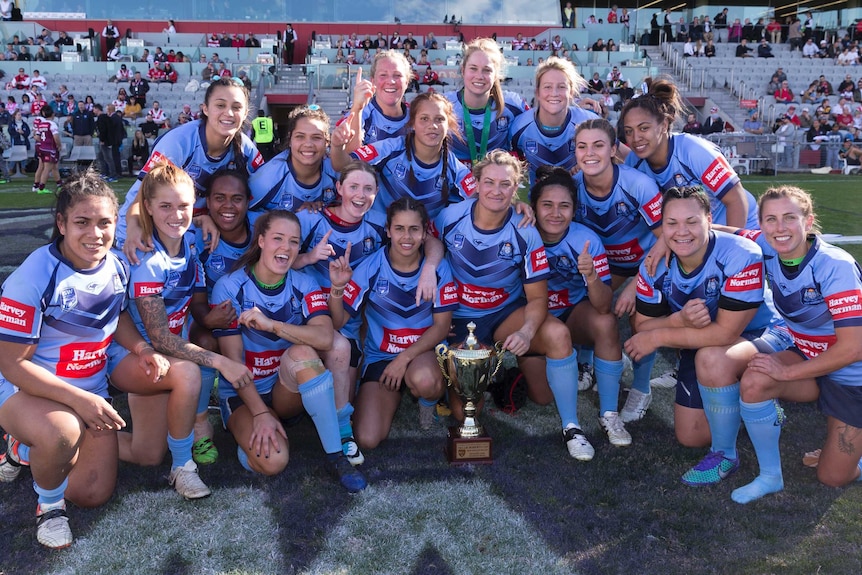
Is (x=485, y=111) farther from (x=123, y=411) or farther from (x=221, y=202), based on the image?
(x=123, y=411)

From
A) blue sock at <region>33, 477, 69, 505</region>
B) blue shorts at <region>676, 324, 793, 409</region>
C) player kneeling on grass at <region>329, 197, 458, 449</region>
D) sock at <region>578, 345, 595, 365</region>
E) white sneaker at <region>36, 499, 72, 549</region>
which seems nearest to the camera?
white sneaker at <region>36, 499, 72, 549</region>

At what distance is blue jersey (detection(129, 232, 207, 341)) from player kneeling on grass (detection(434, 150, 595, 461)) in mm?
1407

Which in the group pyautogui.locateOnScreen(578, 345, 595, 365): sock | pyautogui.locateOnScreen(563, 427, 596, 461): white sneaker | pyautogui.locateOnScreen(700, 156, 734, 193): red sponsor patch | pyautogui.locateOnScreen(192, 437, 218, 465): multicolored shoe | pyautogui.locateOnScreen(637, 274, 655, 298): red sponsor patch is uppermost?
pyautogui.locateOnScreen(700, 156, 734, 193): red sponsor patch

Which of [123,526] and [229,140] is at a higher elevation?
[229,140]

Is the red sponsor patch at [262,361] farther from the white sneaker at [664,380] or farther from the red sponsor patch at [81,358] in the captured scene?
the white sneaker at [664,380]

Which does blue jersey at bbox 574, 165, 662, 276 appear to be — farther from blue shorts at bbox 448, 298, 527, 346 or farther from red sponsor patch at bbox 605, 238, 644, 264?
blue shorts at bbox 448, 298, 527, 346

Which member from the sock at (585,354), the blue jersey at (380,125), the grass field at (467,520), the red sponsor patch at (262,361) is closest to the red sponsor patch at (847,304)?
the grass field at (467,520)

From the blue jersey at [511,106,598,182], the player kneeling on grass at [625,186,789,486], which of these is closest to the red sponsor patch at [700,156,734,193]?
the player kneeling on grass at [625,186,789,486]

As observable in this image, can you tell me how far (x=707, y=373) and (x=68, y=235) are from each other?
288 centimetres

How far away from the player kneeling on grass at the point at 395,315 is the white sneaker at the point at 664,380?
153 centimetres

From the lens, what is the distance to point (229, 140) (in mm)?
4086

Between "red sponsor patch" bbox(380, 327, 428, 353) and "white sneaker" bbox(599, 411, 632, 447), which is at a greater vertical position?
"red sponsor patch" bbox(380, 327, 428, 353)

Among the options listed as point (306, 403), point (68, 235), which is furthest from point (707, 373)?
point (68, 235)

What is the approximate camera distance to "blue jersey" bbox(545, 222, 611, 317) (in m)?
3.85
